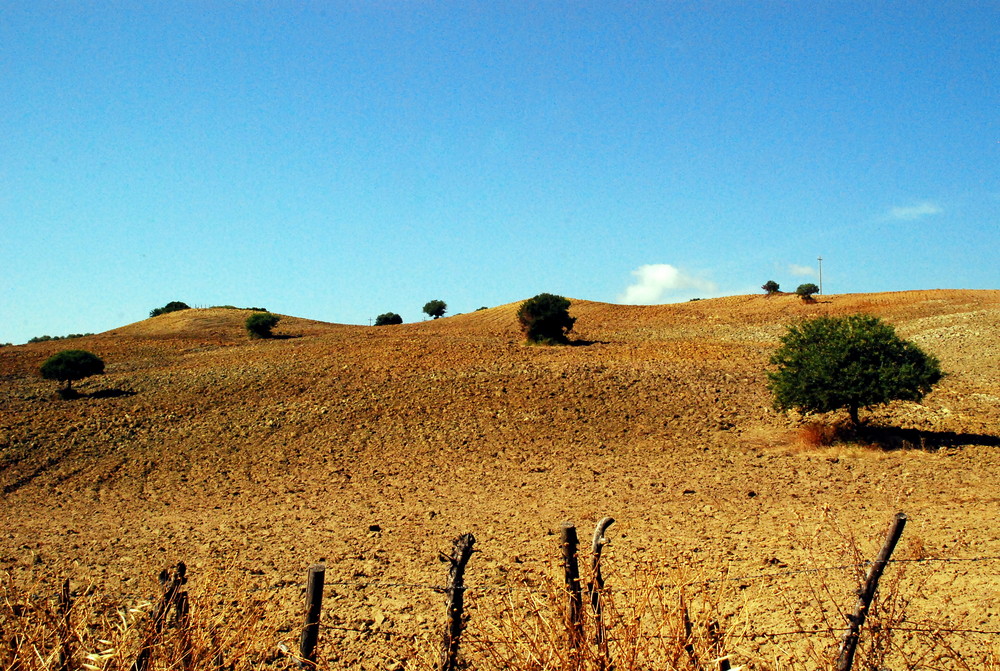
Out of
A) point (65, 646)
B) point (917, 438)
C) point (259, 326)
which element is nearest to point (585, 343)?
point (917, 438)

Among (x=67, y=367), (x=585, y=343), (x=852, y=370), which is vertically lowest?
(x=852, y=370)

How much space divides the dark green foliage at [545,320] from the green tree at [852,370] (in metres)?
17.6

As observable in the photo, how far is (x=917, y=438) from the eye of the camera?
55.9 feet

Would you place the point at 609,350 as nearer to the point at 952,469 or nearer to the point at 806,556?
the point at 952,469

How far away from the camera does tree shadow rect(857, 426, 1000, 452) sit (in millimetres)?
16375

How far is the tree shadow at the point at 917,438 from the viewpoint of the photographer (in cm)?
1638

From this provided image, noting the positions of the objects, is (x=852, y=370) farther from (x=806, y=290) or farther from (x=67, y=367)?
(x=806, y=290)

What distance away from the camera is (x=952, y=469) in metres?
14.6

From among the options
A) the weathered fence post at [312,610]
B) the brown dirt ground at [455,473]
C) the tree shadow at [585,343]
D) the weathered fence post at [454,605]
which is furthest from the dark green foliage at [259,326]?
the weathered fence post at [454,605]

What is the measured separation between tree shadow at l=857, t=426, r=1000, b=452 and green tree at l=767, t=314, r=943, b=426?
2.29 feet

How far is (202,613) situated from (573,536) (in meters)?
2.73

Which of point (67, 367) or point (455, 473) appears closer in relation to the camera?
point (455, 473)

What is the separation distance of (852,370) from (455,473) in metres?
9.68

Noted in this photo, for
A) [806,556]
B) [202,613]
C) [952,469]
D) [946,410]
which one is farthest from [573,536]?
[946,410]
